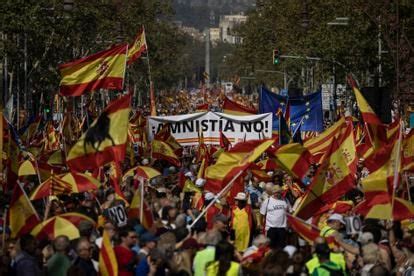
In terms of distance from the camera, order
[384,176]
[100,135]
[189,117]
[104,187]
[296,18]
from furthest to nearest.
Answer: [296,18] → [189,117] → [104,187] → [100,135] → [384,176]

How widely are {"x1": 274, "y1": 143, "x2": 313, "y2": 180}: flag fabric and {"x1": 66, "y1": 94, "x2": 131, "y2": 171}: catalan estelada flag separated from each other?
194 centimetres

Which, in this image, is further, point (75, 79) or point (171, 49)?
point (171, 49)

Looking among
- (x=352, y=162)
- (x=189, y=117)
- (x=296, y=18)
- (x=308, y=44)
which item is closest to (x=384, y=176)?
(x=352, y=162)

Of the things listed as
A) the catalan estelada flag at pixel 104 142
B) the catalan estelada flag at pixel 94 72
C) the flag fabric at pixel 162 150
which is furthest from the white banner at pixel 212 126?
the catalan estelada flag at pixel 104 142

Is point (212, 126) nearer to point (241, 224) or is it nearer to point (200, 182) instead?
point (200, 182)

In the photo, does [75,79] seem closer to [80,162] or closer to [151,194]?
[151,194]

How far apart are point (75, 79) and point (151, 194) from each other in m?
2.80

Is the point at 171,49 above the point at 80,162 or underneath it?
underneath

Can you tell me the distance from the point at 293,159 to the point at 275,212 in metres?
0.86

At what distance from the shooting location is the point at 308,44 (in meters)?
64.7

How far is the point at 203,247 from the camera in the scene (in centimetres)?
1373

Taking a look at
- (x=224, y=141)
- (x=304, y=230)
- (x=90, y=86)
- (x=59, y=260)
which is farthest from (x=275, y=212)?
(x=224, y=141)

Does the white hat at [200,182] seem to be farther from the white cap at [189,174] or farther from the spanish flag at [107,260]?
the spanish flag at [107,260]

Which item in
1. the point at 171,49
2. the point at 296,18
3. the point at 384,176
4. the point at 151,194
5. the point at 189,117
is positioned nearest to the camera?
the point at 384,176
